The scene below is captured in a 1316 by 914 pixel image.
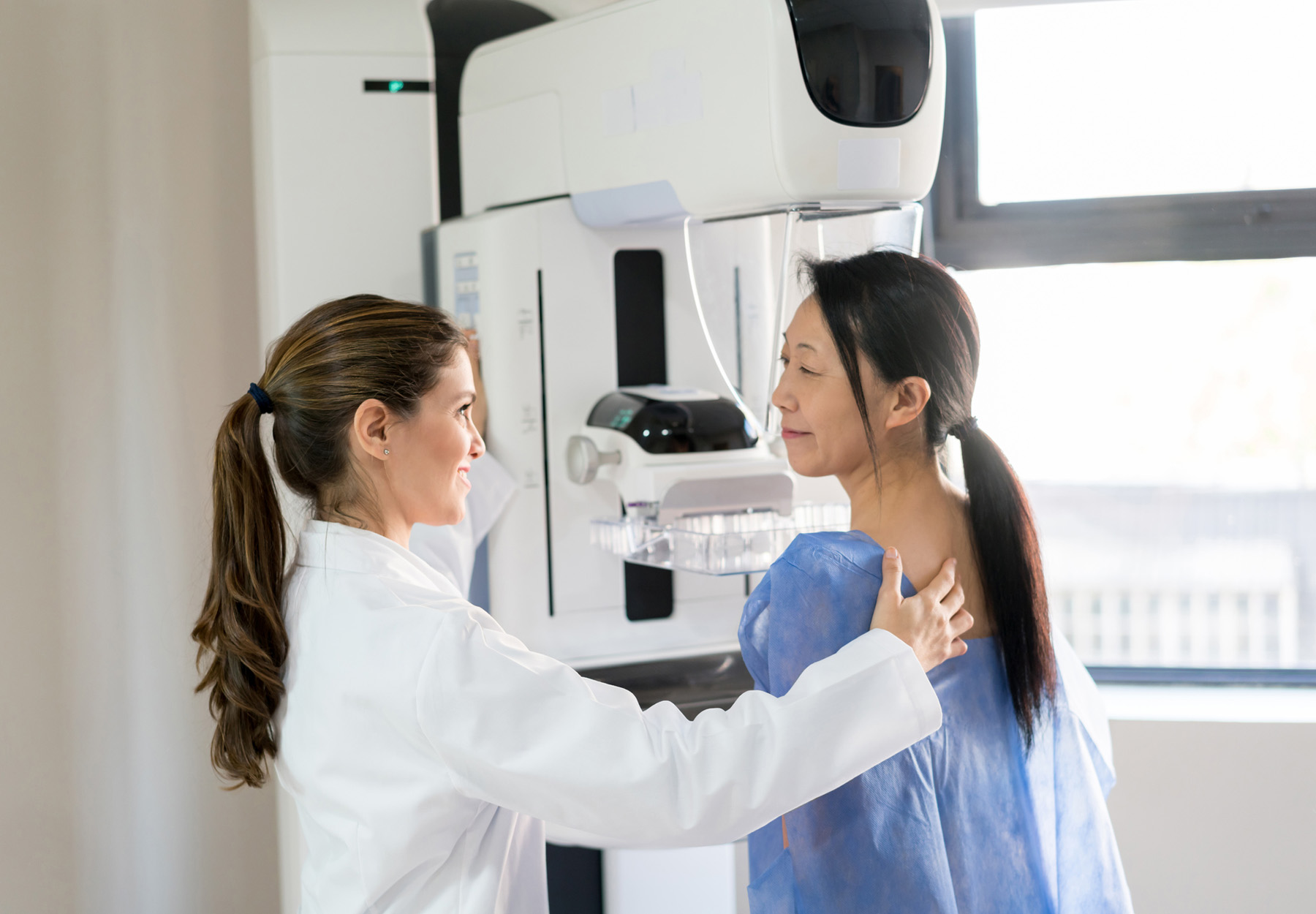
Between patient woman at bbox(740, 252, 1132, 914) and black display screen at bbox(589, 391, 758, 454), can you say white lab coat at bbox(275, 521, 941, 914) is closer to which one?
patient woman at bbox(740, 252, 1132, 914)

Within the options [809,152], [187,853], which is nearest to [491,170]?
[809,152]

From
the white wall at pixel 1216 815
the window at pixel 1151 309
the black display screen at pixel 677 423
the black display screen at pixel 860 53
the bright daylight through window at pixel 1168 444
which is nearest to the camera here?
the black display screen at pixel 860 53

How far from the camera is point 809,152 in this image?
3.51 feet

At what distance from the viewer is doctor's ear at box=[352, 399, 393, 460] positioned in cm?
95

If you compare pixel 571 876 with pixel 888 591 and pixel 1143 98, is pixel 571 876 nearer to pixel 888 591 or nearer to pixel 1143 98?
pixel 888 591

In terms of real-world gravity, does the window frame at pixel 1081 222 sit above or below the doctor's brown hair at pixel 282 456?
above

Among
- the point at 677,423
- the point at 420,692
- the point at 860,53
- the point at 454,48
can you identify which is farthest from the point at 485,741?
the point at 454,48

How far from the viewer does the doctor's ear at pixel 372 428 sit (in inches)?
37.5

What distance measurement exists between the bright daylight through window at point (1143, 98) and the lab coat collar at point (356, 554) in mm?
1540

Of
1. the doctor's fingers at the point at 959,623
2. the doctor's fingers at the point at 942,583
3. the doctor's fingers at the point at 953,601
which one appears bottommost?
the doctor's fingers at the point at 959,623

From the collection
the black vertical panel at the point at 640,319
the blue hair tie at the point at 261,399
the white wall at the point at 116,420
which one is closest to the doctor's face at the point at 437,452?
the blue hair tie at the point at 261,399

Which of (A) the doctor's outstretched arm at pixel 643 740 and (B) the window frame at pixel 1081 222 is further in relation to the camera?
(B) the window frame at pixel 1081 222

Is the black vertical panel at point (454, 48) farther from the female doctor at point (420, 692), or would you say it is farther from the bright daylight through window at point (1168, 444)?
the bright daylight through window at point (1168, 444)

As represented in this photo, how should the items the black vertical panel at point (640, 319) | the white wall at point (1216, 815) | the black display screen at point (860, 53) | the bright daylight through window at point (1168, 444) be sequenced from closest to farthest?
the black display screen at point (860, 53)
the black vertical panel at point (640, 319)
the white wall at point (1216, 815)
the bright daylight through window at point (1168, 444)
